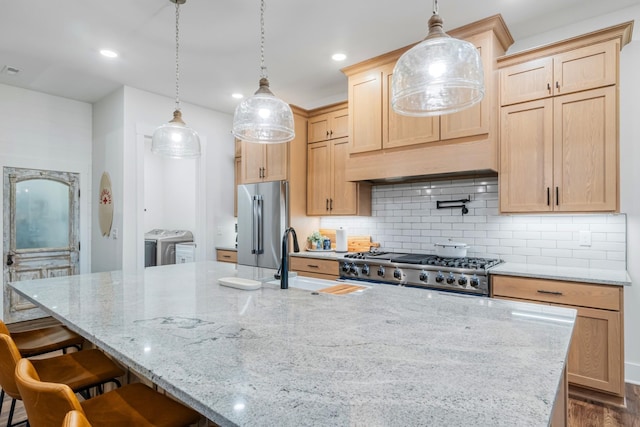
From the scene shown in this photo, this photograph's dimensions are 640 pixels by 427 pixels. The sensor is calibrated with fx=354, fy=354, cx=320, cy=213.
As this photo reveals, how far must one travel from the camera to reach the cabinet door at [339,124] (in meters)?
3.96

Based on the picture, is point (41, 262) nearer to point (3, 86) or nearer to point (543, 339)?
point (3, 86)

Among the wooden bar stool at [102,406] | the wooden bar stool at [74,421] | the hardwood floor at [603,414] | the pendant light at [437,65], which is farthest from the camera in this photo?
the hardwood floor at [603,414]

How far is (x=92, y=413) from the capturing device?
1185 mm

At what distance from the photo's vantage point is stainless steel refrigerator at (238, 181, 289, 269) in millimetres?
4051

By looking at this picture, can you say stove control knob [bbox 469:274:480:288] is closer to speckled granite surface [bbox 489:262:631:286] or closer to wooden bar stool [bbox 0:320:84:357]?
speckled granite surface [bbox 489:262:631:286]

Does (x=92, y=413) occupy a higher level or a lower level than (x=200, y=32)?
lower

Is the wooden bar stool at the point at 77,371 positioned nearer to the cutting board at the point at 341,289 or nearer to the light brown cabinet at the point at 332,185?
the cutting board at the point at 341,289

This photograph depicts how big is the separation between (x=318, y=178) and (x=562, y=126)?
241 cm

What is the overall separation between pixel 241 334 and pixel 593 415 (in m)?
2.41

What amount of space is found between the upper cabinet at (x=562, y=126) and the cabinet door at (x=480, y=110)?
130mm

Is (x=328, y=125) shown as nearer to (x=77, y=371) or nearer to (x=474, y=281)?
(x=474, y=281)

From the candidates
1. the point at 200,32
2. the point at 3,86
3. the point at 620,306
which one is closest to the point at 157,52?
the point at 200,32

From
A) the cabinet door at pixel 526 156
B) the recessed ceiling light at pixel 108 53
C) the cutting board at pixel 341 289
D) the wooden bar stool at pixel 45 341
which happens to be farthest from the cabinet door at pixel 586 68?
the recessed ceiling light at pixel 108 53

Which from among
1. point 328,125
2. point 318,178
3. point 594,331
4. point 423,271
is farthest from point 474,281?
point 328,125
